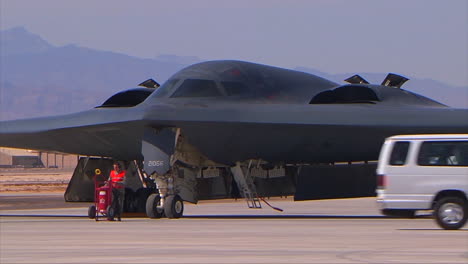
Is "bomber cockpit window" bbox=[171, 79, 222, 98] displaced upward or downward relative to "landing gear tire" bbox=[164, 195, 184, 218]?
upward

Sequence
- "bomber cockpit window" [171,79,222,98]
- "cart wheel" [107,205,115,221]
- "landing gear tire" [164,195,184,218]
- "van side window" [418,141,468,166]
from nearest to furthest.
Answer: "van side window" [418,141,468,166] < "cart wheel" [107,205,115,221] < "landing gear tire" [164,195,184,218] < "bomber cockpit window" [171,79,222,98]

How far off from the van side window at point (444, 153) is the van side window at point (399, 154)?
0.27 metres

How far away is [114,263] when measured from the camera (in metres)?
12.3

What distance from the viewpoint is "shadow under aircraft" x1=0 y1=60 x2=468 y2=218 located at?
928 inches

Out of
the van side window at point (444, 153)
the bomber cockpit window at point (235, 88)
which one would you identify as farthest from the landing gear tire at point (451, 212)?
the bomber cockpit window at point (235, 88)

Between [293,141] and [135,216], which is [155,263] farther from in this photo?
[135,216]

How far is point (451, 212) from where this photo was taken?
1895cm

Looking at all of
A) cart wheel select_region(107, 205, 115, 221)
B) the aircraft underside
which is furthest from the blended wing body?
cart wheel select_region(107, 205, 115, 221)

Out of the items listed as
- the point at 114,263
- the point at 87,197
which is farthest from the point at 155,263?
the point at 87,197

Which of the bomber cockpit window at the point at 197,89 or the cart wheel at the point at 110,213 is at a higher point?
the bomber cockpit window at the point at 197,89

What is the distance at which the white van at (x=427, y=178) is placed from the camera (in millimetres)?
18983

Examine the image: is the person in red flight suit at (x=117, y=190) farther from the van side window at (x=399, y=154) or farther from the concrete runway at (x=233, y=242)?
the van side window at (x=399, y=154)

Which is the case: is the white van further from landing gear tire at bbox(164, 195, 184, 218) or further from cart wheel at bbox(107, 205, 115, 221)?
cart wheel at bbox(107, 205, 115, 221)

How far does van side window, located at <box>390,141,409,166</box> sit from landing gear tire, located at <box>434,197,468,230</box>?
3.49 feet
